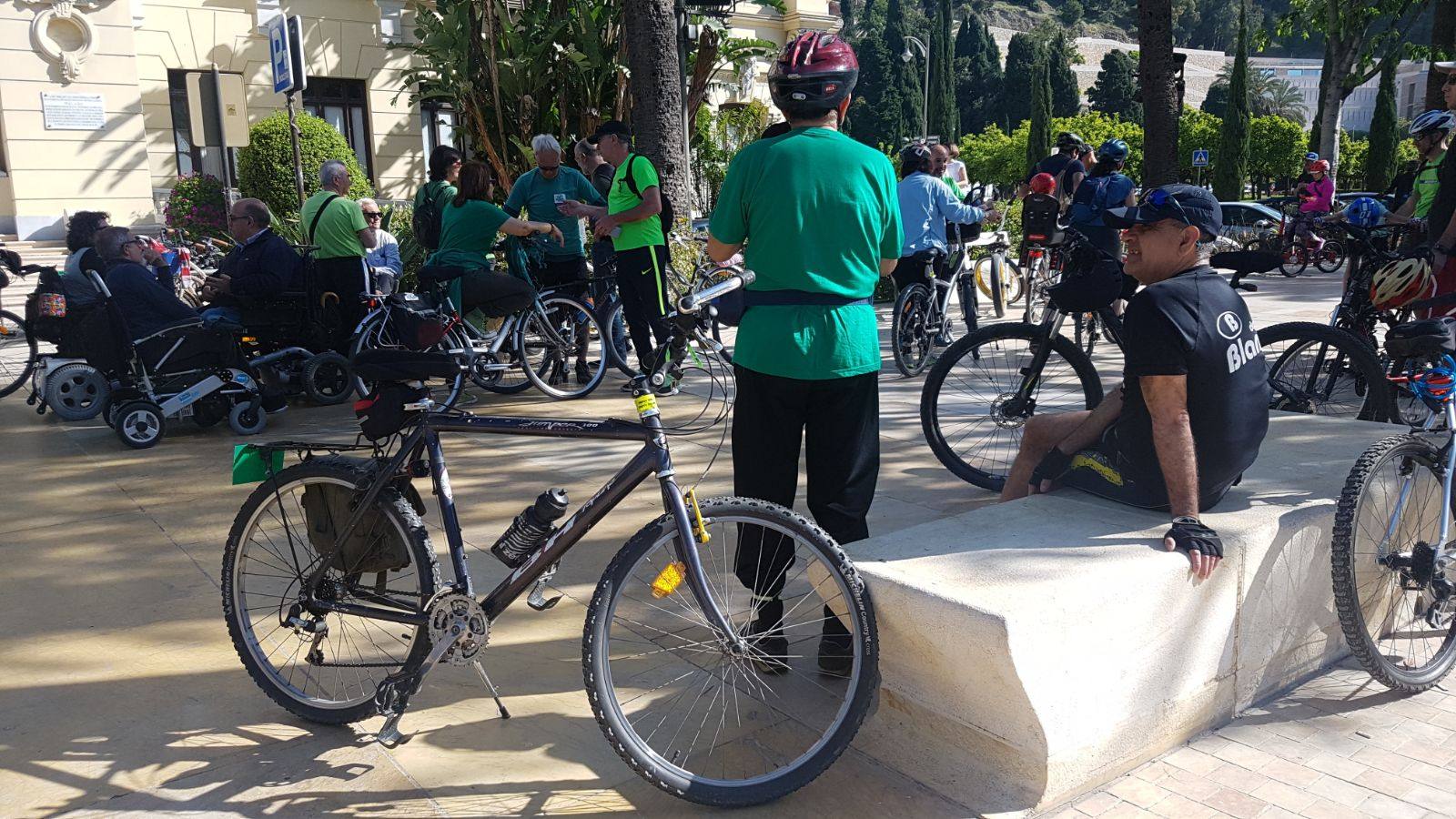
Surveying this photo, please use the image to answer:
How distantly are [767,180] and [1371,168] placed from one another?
3173cm

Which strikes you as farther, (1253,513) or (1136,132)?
(1136,132)

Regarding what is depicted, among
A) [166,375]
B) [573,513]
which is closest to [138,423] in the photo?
[166,375]

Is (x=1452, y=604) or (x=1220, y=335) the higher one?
(x=1220, y=335)

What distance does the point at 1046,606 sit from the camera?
2.79 meters

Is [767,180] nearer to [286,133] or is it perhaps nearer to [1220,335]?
[1220,335]

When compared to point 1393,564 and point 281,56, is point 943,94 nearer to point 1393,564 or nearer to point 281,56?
point 281,56

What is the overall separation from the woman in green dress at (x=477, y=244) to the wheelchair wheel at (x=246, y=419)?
5.19ft

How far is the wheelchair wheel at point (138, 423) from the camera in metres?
7.01

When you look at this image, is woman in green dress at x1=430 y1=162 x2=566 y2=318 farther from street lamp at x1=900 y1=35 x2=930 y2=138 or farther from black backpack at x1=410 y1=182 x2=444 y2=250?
street lamp at x1=900 y1=35 x2=930 y2=138

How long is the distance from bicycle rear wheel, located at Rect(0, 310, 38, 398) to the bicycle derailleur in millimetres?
7152

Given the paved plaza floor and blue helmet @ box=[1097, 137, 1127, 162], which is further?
blue helmet @ box=[1097, 137, 1127, 162]

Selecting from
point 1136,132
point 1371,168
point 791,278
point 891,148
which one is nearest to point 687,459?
point 791,278

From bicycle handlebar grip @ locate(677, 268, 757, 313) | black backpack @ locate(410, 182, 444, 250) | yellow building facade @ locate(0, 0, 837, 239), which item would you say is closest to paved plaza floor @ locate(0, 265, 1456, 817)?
bicycle handlebar grip @ locate(677, 268, 757, 313)

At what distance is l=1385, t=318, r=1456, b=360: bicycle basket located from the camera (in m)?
3.59
